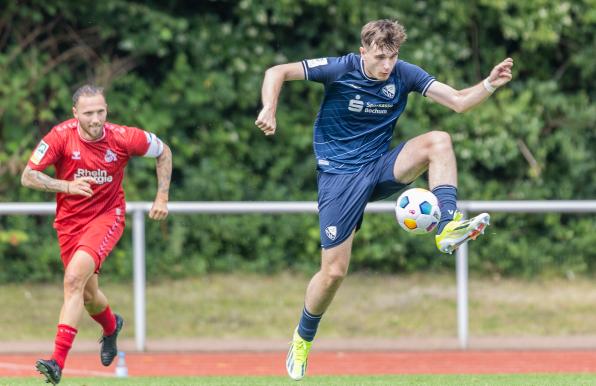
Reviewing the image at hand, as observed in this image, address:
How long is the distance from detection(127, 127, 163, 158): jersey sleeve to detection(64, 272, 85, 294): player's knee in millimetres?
1015

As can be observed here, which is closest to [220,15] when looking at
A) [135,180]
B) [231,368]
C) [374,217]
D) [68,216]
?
[135,180]

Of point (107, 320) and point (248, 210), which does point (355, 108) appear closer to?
point (107, 320)

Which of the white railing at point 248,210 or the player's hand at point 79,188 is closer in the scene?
the player's hand at point 79,188

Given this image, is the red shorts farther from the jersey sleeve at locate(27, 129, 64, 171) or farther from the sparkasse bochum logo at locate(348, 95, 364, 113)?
the sparkasse bochum logo at locate(348, 95, 364, 113)

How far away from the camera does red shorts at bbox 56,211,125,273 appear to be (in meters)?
8.20

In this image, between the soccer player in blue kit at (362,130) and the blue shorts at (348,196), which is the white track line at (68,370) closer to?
the soccer player in blue kit at (362,130)

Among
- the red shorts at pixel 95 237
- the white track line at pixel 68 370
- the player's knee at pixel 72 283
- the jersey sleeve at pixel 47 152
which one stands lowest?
the white track line at pixel 68 370

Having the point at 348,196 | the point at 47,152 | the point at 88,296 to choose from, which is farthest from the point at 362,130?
the point at 88,296

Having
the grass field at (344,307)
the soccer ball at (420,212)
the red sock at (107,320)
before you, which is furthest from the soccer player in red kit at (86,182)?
the grass field at (344,307)

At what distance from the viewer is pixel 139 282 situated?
39.0 feet

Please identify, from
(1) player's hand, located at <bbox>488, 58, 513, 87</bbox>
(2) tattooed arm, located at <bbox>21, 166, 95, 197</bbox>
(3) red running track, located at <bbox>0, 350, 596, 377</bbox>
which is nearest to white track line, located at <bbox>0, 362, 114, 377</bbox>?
(3) red running track, located at <bbox>0, 350, 596, 377</bbox>

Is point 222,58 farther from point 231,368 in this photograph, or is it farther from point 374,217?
point 231,368

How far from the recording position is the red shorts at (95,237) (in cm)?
820

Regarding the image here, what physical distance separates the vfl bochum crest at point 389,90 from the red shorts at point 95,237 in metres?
2.12
